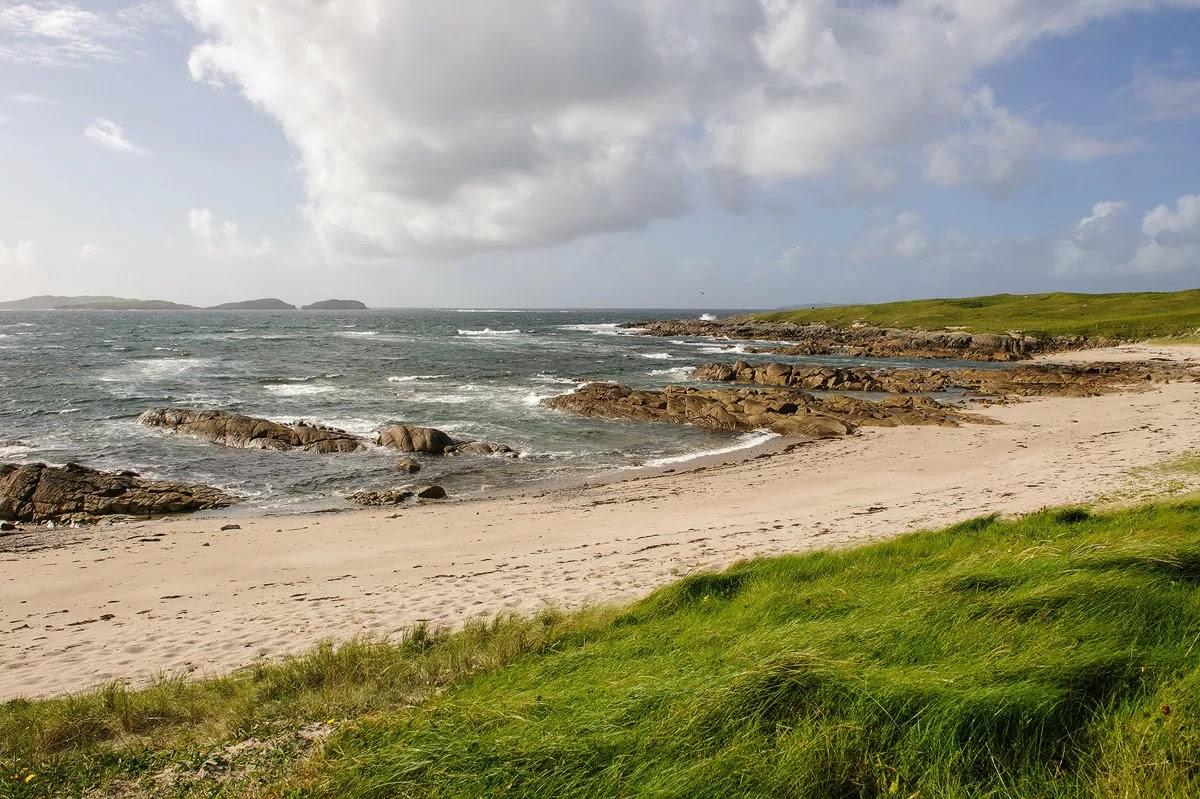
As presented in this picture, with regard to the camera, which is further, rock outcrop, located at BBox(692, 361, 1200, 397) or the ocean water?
rock outcrop, located at BBox(692, 361, 1200, 397)

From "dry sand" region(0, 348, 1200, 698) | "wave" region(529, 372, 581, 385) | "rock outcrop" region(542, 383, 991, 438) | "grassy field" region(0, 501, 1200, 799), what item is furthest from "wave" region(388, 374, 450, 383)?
"grassy field" region(0, 501, 1200, 799)

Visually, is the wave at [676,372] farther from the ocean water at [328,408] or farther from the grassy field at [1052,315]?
the grassy field at [1052,315]

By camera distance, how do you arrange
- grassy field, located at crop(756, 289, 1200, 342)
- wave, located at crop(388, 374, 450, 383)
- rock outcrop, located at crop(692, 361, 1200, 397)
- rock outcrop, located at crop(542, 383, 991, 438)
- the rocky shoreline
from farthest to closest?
grassy field, located at crop(756, 289, 1200, 342) < the rocky shoreline < wave, located at crop(388, 374, 450, 383) < rock outcrop, located at crop(692, 361, 1200, 397) < rock outcrop, located at crop(542, 383, 991, 438)

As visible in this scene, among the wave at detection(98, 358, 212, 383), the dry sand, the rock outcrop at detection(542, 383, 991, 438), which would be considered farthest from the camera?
the wave at detection(98, 358, 212, 383)

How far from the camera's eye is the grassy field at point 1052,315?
73750 millimetres

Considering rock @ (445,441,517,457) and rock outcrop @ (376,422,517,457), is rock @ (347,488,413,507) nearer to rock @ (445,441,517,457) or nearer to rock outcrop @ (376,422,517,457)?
rock outcrop @ (376,422,517,457)

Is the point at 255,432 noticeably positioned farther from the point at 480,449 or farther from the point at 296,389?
the point at 296,389

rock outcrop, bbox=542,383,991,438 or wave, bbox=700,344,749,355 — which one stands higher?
wave, bbox=700,344,749,355

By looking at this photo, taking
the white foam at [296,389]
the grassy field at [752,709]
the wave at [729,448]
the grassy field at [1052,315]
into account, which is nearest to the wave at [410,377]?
the white foam at [296,389]

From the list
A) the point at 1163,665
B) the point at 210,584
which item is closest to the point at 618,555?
the point at 210,584

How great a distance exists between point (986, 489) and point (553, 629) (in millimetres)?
16228

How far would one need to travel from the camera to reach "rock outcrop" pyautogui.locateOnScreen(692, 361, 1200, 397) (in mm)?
44406

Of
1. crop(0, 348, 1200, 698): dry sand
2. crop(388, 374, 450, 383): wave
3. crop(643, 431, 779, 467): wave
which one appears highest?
crop(388, 374, 450, 383): wave

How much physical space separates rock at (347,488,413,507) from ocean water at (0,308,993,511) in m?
0.79
